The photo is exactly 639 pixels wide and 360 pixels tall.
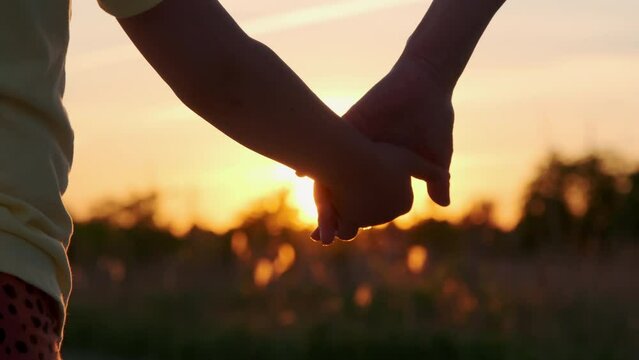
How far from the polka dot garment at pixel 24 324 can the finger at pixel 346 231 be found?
1.43 ft

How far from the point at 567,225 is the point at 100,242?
6.06 metres

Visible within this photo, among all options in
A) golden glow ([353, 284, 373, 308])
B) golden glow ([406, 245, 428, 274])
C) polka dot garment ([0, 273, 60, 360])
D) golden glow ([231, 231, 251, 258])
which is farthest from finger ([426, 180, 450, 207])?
golden glow ([231, 231, 251, 258])

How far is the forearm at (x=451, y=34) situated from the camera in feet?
6.49

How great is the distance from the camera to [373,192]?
6.11ft

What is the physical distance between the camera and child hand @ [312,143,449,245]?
1860 mm

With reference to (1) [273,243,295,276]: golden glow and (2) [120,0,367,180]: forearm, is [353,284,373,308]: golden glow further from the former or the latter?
(2) [120,0,367,180]: forearm

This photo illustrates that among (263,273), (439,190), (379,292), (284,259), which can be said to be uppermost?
(439,190)

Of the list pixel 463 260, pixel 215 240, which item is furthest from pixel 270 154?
pixel 215 240

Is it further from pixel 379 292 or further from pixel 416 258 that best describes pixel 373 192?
pixel 416 258

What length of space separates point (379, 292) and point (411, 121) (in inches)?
341

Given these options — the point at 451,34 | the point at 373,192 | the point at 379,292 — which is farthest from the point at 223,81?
the point at 379,292

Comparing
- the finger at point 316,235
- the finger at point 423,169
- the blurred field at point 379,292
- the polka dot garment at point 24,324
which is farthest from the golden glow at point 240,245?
the polka dot garment at point 24,324

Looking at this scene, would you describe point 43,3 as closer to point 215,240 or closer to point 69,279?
point 69,279

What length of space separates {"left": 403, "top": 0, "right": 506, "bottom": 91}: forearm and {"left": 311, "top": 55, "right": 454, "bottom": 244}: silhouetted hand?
0.01 metres
